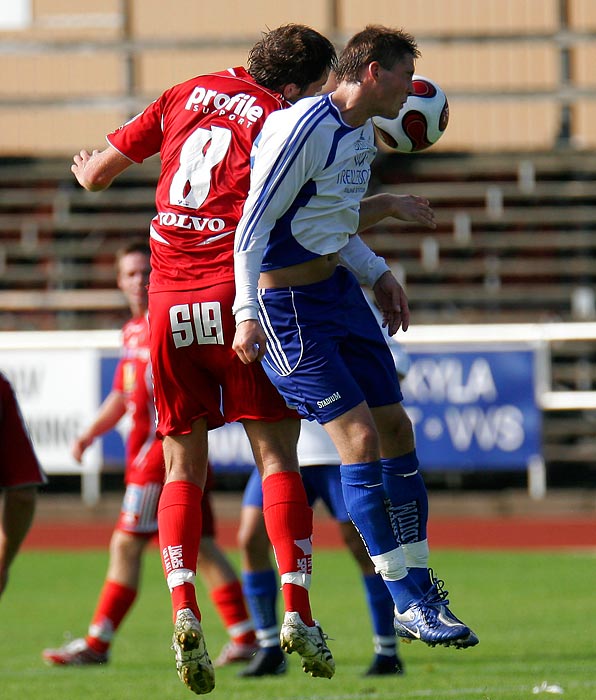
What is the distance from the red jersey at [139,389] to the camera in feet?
26.7

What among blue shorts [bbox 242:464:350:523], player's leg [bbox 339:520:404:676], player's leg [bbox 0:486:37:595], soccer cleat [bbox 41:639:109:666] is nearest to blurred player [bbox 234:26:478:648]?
player's leg [bbox 339:520:404:676]

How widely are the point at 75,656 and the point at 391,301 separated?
3.09 meters

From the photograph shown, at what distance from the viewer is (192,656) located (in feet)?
16.0

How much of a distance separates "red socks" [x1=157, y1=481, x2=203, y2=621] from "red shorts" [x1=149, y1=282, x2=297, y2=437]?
23 cm

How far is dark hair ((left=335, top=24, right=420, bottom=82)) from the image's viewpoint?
5254 millimetres

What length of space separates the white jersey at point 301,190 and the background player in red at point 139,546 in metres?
2.81

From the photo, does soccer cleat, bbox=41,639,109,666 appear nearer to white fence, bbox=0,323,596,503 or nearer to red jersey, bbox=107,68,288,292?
red jersey, bbox=107,68,288,292

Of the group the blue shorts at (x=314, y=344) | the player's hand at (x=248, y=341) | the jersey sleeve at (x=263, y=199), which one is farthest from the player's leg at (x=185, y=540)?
the jersey sleeve at (x=263, y=199)

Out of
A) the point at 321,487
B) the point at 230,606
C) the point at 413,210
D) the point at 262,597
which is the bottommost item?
the point at 230,606

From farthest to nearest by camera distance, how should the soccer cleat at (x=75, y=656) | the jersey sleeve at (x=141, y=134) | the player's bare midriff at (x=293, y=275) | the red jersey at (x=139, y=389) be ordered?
the red jersey at (x=139, y=389)
the soccer cleat at (x=75, y=656)
the jersey sleeve at (x=141, y=134)
the player's bare midriff at (x=293, y=275)

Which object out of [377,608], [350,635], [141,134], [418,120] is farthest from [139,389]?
[418,120]

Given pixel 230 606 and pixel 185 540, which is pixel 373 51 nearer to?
pixel 185 540

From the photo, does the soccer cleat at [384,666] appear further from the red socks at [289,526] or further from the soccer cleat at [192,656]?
the soccer cleat at [192,656]

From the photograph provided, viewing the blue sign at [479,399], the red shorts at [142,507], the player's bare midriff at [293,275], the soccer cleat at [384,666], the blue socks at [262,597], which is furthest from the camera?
the blue sign at [479,399]
